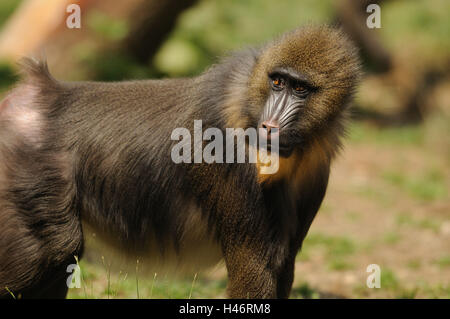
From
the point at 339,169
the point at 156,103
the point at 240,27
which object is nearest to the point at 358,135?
the point at 339,169

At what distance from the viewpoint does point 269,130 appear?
354 cm

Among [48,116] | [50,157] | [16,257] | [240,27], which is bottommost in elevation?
[16,257]

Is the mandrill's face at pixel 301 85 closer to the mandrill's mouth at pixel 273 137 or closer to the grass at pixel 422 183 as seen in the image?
the mandrill's mouth at pixel 273 137

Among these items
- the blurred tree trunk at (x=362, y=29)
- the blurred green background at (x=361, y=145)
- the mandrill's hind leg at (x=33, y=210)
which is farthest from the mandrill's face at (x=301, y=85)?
the blurred tree trunk at (x=362, y=29)

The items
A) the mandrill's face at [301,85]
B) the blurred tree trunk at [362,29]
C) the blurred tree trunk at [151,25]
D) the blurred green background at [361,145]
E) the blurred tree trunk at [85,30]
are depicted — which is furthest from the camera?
the blurred tree trunk at [362,29]

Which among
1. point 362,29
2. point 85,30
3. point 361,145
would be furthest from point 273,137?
point 362,29

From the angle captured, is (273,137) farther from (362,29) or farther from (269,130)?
(362,29)

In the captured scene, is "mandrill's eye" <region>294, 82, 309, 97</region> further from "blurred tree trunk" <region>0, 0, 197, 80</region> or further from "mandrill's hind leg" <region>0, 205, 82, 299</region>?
"blurred tree trunk" <region>0, 0, 197, 80</region>

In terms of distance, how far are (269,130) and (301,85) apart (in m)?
0.41

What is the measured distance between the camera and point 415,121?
11.9 meters

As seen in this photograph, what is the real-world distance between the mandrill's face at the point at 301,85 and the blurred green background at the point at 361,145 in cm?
46

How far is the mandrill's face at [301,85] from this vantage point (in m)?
3.69
